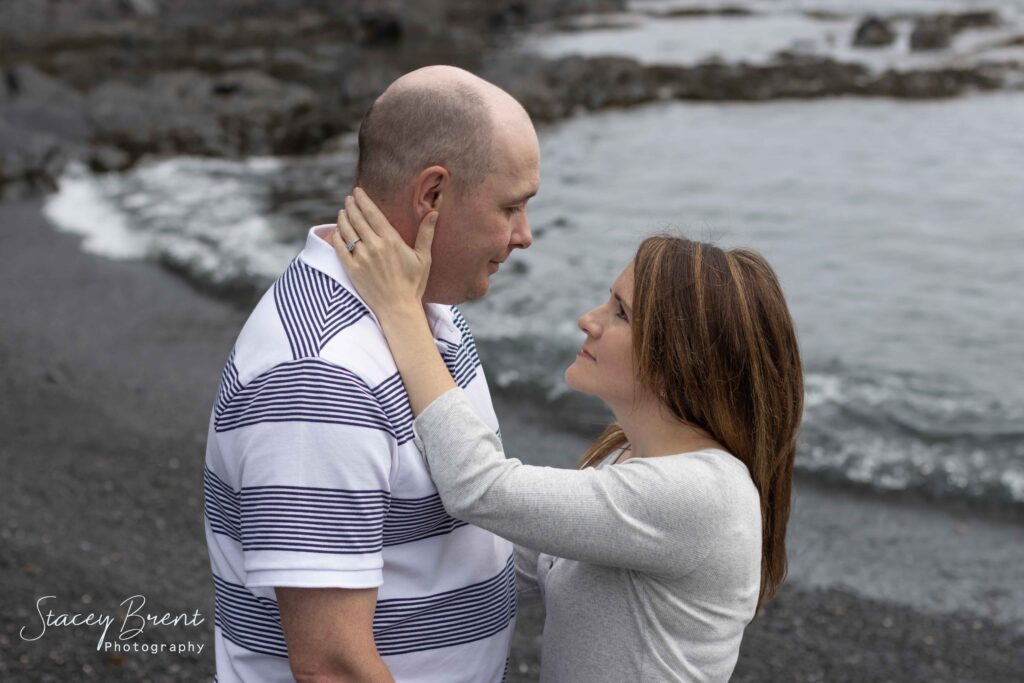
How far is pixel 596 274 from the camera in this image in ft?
46.9

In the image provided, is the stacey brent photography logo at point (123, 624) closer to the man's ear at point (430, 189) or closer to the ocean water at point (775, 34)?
the man's ear at point (430, 189)

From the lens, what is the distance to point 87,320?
1116 centimetres

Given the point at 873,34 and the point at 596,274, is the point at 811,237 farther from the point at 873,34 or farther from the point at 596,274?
the point at 873,34

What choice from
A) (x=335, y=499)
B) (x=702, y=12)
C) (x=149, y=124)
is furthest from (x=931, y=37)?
(x=335, y=499)

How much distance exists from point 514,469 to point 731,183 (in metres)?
18.1

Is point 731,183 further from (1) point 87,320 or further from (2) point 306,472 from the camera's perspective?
(2) point 306,472

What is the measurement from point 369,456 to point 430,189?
664 mm

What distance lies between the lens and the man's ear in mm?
2613

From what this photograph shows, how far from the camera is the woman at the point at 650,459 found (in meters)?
2.54

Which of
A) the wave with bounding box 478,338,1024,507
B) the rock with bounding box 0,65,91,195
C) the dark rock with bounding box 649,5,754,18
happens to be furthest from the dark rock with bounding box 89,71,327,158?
the dark rock with bounding box 649,5,754,18

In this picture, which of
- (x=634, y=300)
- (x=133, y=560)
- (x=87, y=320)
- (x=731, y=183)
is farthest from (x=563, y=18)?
(x=634, y=300)

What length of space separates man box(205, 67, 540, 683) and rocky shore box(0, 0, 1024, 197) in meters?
16.0

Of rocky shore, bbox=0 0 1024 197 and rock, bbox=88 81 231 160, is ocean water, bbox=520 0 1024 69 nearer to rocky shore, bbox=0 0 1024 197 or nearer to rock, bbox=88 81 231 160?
rocky shore, bbox=0 0 1024 197

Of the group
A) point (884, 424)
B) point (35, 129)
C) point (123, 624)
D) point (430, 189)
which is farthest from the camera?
point (35, 129)
